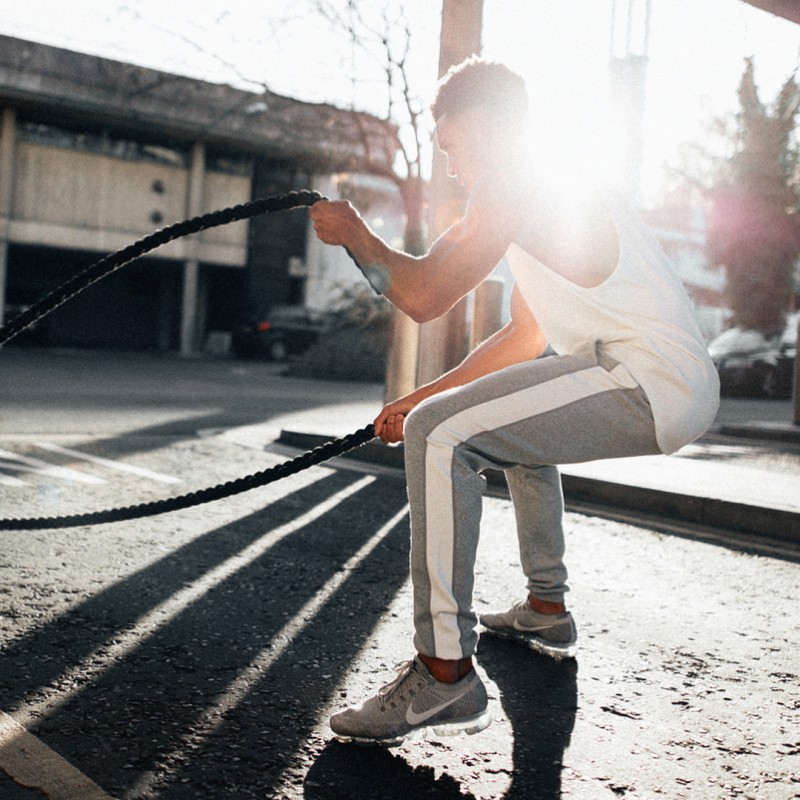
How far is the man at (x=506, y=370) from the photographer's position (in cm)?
228

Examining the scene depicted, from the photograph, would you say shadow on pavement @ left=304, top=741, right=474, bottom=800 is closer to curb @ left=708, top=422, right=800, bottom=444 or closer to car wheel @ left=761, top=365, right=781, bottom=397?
curb @ left=708, top=422, right=800, bottom=444

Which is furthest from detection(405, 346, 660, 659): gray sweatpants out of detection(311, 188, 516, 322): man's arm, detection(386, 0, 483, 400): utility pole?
detection(386, 0, 483, 400): utility pole

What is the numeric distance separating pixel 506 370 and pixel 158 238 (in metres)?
1.31

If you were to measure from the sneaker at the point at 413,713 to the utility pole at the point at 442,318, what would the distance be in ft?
15.2

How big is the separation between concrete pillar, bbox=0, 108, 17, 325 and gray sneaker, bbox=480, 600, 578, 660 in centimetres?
2847

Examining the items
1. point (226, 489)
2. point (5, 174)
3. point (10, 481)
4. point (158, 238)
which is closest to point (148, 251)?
point (158, 238)

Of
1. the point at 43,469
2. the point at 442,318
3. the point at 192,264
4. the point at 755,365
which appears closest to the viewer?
the point at 43,469

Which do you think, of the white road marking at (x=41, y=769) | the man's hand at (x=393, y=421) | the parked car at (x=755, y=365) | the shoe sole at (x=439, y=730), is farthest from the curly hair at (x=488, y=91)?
the parked car at (x=755, y=365)

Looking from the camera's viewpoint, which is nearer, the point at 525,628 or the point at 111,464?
the point at 525,628

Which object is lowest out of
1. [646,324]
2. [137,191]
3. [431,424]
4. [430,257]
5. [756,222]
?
[431,424]

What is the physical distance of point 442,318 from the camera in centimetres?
703

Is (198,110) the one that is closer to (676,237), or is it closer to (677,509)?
(676,237)

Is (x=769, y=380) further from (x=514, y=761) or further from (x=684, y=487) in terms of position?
(x=514, y=761)

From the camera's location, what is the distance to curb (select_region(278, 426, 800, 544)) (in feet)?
16.4
